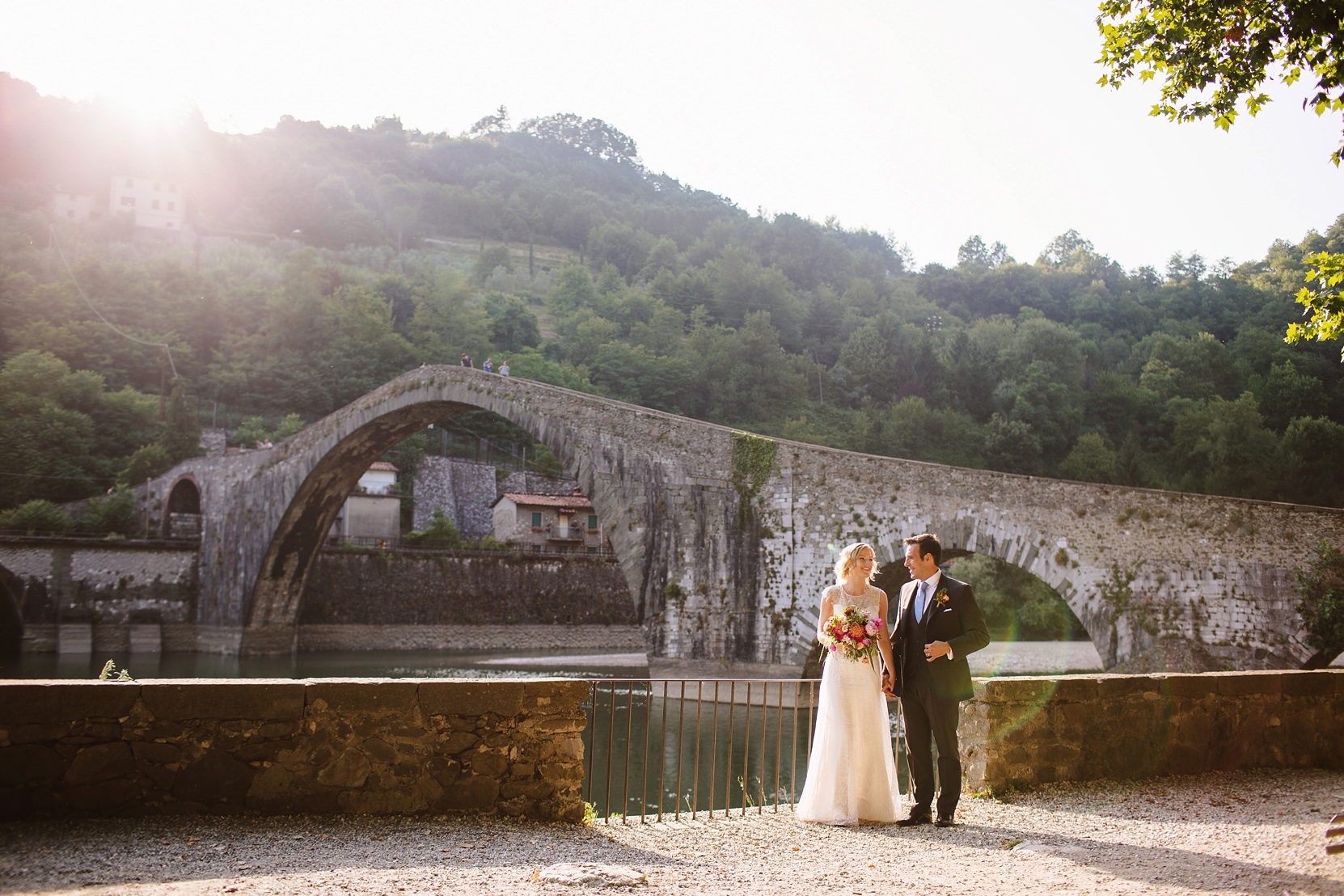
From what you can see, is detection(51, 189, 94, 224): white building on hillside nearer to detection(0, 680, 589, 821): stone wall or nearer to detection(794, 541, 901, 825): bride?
detection(0, 680, 589, 821): stone wall

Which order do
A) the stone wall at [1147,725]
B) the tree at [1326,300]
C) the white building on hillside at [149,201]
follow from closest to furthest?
1. the stone wall at [1147,725]
2. the tree at [1326,300]
3. the white building on hillside at [149,201]

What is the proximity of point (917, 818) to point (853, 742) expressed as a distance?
48 centimetres

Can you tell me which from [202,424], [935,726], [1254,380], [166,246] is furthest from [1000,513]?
[166,246]

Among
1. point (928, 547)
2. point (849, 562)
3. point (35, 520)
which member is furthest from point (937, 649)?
point (35, 520)

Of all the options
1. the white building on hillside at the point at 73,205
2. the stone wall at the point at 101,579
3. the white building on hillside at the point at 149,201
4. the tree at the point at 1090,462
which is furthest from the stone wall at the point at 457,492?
the white building on hillside at the point at 149,201

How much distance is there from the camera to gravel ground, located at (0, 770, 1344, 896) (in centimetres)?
340

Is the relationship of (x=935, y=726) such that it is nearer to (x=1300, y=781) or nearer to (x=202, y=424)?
(x=1300, y=781)

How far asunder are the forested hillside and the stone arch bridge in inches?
892

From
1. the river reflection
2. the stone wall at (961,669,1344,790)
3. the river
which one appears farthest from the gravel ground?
the river

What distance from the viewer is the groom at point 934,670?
481 centimetres

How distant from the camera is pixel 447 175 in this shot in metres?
102

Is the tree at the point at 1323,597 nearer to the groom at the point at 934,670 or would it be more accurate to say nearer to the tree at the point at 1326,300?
the tree at the point at 1326,300

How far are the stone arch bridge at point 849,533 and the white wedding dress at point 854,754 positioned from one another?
31.5ft

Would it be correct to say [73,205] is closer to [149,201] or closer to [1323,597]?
[149,201]
